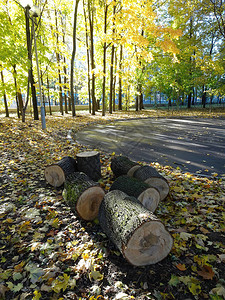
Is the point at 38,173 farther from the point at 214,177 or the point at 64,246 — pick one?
the point at 214,177

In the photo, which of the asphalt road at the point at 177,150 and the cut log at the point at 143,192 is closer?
the cut log at the point at 143,192

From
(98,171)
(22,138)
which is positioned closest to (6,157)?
(22,138)

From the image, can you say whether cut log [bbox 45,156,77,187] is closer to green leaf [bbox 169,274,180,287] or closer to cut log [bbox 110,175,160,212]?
cut log [bbox 110,175,160,212]

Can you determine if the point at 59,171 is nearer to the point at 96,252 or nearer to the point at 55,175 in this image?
the point at 55,175

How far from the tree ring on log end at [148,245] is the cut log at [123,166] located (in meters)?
2.09

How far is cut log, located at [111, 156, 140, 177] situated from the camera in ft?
13.8

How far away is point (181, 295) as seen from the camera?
189cm

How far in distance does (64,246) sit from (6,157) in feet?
16.5

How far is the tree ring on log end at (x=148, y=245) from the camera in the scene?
2.09 meters

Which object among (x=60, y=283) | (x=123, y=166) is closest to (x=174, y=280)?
(x=60, y=283)

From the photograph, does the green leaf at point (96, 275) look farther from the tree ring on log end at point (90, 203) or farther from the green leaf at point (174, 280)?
the tree ring on log end at point (90, 203)

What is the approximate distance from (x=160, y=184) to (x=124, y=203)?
128 cm

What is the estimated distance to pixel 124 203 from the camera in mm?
2604

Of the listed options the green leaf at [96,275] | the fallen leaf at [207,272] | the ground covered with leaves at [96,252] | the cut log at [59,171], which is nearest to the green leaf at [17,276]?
the ground covered with leaves at [96,252]
